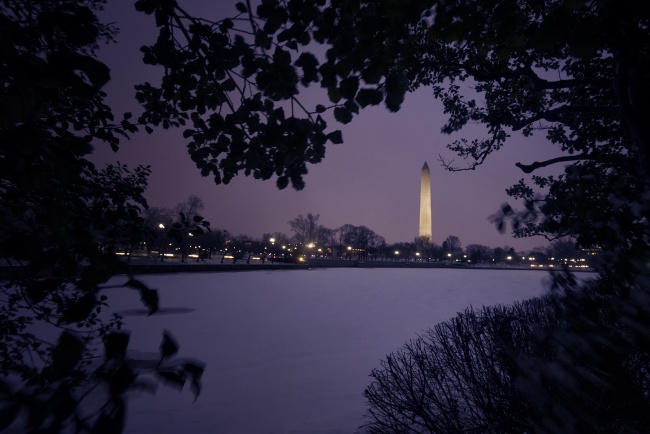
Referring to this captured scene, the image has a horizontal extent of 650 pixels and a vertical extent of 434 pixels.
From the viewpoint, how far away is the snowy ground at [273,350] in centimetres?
642

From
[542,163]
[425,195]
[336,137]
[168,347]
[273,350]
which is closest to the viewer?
[168,347]

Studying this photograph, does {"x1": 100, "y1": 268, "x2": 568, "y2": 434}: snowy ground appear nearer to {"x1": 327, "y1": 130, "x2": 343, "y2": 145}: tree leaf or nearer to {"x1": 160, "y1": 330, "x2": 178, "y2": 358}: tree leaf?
{"x1": 160, "y1": 330, "x2": 178, "y2": 358}: tree leaf

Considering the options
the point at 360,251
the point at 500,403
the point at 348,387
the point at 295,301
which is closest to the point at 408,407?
the point at 500,403

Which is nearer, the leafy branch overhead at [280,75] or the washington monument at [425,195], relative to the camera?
the leafy branch overhead at [280,75]

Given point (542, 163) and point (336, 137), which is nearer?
point (336, 137)

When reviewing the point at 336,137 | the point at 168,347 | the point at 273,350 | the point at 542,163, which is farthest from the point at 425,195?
the point at 168,347

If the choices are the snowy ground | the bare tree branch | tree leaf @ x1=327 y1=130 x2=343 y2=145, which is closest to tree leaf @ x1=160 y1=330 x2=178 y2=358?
the snowy ground

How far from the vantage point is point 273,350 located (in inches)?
436

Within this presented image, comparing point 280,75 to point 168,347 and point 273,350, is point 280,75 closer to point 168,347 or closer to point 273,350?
point 168,347

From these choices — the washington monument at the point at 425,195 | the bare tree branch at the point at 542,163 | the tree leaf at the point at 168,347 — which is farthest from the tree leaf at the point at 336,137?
the washington monument at the point at 425,195

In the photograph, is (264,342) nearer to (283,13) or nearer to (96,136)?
(96,136)

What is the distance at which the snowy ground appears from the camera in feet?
21.1

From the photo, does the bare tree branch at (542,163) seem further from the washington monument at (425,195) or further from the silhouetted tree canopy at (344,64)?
the washington monument at (425,195)

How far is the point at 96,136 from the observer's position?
370 centimetres
